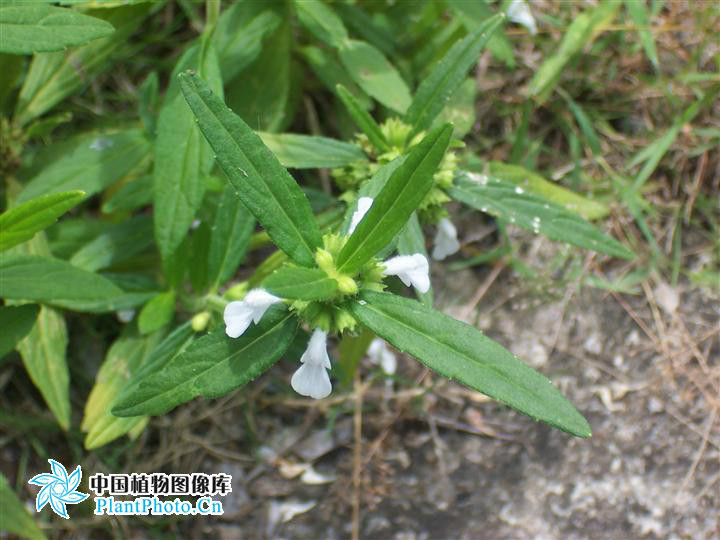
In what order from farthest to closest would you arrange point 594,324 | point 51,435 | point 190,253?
point 594,324 → point 51,435 → point 190,253

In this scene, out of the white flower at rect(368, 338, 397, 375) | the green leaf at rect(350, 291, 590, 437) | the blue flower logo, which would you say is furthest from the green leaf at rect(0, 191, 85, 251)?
the white flower at rect(368, 338, 397, 375)

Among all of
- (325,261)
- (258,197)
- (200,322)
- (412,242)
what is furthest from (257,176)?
(200,322)

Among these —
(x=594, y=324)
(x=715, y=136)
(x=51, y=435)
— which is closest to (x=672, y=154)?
(x=715, y=136)

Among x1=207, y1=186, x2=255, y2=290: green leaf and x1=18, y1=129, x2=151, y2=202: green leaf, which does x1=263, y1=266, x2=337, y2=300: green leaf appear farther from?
x1=18, y1=129, x2=151, y2=202: green leaf

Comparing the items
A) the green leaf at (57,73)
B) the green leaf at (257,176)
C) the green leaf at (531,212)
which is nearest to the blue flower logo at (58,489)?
the green leaf at (57,73)

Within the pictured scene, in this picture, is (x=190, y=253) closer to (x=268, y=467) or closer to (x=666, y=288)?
(x=268, y=467)

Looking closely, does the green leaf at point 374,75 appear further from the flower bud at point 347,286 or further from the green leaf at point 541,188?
the flower bud at point 347,286

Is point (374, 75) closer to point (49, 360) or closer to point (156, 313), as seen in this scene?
point (156, 313)
